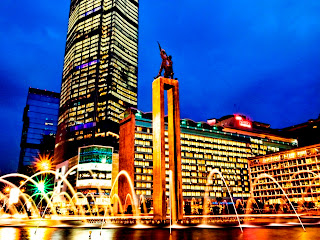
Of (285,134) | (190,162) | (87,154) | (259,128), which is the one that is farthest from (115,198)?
(285,134)

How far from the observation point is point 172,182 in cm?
4519

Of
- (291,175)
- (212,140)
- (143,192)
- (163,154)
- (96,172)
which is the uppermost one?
(212,140)

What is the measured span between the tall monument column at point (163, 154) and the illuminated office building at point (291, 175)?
93.0 m

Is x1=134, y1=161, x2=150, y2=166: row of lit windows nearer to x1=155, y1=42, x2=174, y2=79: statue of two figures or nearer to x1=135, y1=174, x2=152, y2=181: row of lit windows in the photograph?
x1=135, y1=174, x2=152, y2=181: row of lit windows

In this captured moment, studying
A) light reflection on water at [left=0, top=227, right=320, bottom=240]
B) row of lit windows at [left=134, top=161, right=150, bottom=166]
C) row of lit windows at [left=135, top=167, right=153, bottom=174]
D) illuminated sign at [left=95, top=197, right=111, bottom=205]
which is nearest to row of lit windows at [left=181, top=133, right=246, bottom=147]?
row of lit windows at [left=134, top=161, right=150, bottom=166]

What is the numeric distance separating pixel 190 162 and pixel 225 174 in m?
22.4

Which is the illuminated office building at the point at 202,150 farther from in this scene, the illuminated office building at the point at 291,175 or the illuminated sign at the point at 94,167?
the illuminated office building at the point at 291,175

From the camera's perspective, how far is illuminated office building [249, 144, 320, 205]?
12212 centimetres

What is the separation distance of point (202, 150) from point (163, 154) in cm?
10894

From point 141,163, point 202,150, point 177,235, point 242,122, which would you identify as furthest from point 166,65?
point 242,122

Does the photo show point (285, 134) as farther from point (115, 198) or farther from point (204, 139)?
point (115, 198)

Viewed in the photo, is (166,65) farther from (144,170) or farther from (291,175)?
(291,175)

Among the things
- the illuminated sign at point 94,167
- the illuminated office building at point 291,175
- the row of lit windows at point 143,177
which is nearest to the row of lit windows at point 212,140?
the illuminated office building at point 291,175

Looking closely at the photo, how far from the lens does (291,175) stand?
5148 inches
